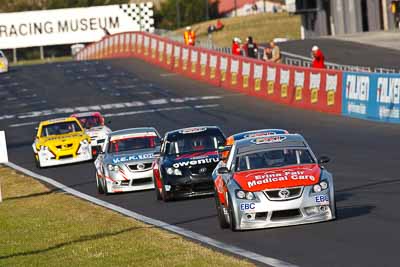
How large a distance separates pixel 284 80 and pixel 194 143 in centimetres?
2126

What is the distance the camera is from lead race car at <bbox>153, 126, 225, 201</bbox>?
2078 centimetres

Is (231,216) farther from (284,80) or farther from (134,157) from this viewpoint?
(284,80)

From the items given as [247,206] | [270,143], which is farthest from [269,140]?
[247,206]

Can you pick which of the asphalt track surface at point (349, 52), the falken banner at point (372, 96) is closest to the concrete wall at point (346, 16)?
the asphalt track surface at point (349, 52)

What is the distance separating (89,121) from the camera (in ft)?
114

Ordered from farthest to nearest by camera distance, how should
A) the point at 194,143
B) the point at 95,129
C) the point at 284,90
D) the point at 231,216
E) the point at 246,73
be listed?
the point at 246,73
the point at 284,90
the point at 95,129
the point at 194,143
the point at 231,216

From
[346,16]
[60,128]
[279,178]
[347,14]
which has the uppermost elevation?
[347,14]

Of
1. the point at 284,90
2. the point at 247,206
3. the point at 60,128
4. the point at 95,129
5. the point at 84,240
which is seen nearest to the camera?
the point at 247,206

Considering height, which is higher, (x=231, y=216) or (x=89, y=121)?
(x=89, y=121)

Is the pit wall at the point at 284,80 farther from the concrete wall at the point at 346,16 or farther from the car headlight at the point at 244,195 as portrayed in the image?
the car headlight at the point at 244,195

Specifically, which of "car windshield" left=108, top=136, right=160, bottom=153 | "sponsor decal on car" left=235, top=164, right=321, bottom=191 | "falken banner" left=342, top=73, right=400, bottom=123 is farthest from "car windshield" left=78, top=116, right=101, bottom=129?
"sponsor decal on car" left=235, top=164, right=321, bottom=191

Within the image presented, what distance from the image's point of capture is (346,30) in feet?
260

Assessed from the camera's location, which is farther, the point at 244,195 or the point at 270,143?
the point at 270,143

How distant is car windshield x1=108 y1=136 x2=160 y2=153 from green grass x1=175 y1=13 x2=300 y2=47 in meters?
77.4
